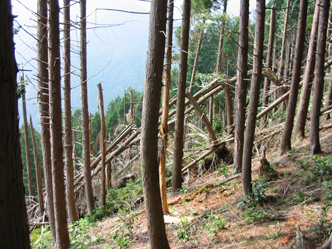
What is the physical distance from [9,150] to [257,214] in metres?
4.61

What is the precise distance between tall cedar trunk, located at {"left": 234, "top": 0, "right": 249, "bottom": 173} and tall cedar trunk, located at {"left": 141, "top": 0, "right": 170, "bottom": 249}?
2.67 meters

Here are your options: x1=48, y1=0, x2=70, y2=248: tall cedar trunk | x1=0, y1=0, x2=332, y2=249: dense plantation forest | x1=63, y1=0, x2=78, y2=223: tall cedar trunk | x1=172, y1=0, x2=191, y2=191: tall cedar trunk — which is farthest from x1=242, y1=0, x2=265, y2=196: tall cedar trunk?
x1=63, y1=0, x2=78, y2=223: tall cedar trunk

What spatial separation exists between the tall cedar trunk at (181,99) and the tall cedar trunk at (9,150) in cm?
537

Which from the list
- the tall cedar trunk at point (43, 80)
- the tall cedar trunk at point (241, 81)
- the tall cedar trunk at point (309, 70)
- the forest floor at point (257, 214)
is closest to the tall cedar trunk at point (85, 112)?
the forest floor at point (257, 214)

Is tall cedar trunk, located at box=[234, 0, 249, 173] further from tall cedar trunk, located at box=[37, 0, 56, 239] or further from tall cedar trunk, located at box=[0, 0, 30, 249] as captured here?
tall cedar trunk, located at box=[0, 0, 30, 249]

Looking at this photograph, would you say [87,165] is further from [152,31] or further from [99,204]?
[152,31]

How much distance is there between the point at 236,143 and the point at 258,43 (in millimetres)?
2994

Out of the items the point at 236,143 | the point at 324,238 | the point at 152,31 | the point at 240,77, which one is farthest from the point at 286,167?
the point at 152,31

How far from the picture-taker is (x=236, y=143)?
25.0 feet

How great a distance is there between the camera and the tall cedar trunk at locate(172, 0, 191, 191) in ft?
23.8

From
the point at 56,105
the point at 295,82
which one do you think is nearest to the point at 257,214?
the point at 56,105

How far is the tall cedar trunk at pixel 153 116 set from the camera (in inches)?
151

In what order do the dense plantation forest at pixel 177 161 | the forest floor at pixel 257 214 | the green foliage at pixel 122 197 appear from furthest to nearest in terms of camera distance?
the green foliage at pixel 122 197
the forest floor at pixel 257 214
the dense plantation forest at pixel 177 161

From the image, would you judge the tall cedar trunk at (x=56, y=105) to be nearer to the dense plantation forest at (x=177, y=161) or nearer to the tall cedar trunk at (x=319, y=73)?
the dense plantation forest at (x=177, y=161)
